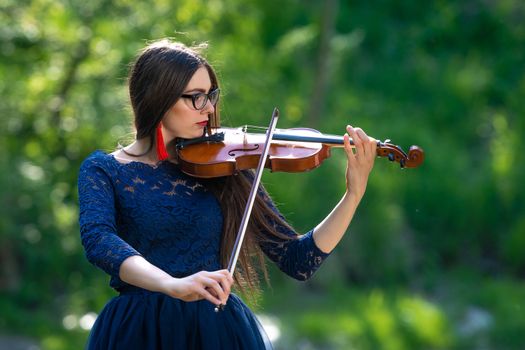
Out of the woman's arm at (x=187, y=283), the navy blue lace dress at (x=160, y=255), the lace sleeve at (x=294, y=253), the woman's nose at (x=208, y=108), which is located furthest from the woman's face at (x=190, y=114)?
the woman's arm at (x=187, y=283)

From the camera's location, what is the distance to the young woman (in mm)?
2592

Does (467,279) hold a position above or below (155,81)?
below

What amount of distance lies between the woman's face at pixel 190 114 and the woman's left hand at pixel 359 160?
358 millimetres

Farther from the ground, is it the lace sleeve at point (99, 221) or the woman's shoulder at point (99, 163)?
the woman's shoulder at point (99, 163)

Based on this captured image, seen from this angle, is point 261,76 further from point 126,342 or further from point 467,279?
point 126,342

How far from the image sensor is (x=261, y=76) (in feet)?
26.8

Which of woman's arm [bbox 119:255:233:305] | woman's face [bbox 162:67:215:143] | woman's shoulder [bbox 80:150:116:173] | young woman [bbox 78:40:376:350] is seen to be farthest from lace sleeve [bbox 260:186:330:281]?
woman's arm [bbox 119:255:233:305]

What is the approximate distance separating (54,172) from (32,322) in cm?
111

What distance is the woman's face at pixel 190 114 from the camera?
8.62 ft

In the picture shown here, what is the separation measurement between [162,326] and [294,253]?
40 cm

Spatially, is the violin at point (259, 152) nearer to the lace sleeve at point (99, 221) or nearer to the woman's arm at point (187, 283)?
the lace sleeve at point (99, 221)

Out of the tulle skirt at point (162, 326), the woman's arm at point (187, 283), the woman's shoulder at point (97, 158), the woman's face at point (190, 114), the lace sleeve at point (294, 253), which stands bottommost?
the tulle skirt at point (162, 326)

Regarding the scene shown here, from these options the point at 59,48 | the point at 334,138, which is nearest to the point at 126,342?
the point at 334,138

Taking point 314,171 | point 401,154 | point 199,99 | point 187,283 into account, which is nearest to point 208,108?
point 199,99
